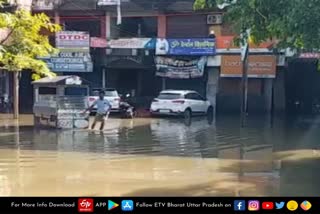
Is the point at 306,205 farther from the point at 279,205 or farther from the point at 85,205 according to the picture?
the point at 85,205

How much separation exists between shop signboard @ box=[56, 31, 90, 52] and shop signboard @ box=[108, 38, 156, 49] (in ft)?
4.85

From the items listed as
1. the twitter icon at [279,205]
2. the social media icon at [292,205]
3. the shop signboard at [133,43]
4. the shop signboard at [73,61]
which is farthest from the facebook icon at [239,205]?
the shop signboard at [73,61]

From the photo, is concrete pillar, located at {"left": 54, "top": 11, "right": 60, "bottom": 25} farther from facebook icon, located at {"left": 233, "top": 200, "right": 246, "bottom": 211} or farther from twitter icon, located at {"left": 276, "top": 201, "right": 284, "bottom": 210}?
twitter icon, located at {"left": 276, "top": 201, "right": 284, "bottom": 210}

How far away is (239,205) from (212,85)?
24599 millimetres

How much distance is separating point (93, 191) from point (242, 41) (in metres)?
3.98

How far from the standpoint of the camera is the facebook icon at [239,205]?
5590mm

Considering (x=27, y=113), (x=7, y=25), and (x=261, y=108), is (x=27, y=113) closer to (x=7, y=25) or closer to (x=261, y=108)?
(x=261, y=108)

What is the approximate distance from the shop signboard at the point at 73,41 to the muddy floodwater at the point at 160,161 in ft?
31.3

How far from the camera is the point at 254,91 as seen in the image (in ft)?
96.7

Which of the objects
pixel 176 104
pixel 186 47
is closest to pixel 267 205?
pixel 176 104

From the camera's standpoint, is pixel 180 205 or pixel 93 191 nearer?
pixel 180 205

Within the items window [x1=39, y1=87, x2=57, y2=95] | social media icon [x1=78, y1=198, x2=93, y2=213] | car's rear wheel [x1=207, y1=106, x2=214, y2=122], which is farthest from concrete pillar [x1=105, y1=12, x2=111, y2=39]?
social media icon [x1=78, y1=198, x2=93, y2=213]

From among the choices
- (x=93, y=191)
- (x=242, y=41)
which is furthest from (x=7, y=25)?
(x=242, y=41)

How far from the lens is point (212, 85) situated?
30.1 metres
